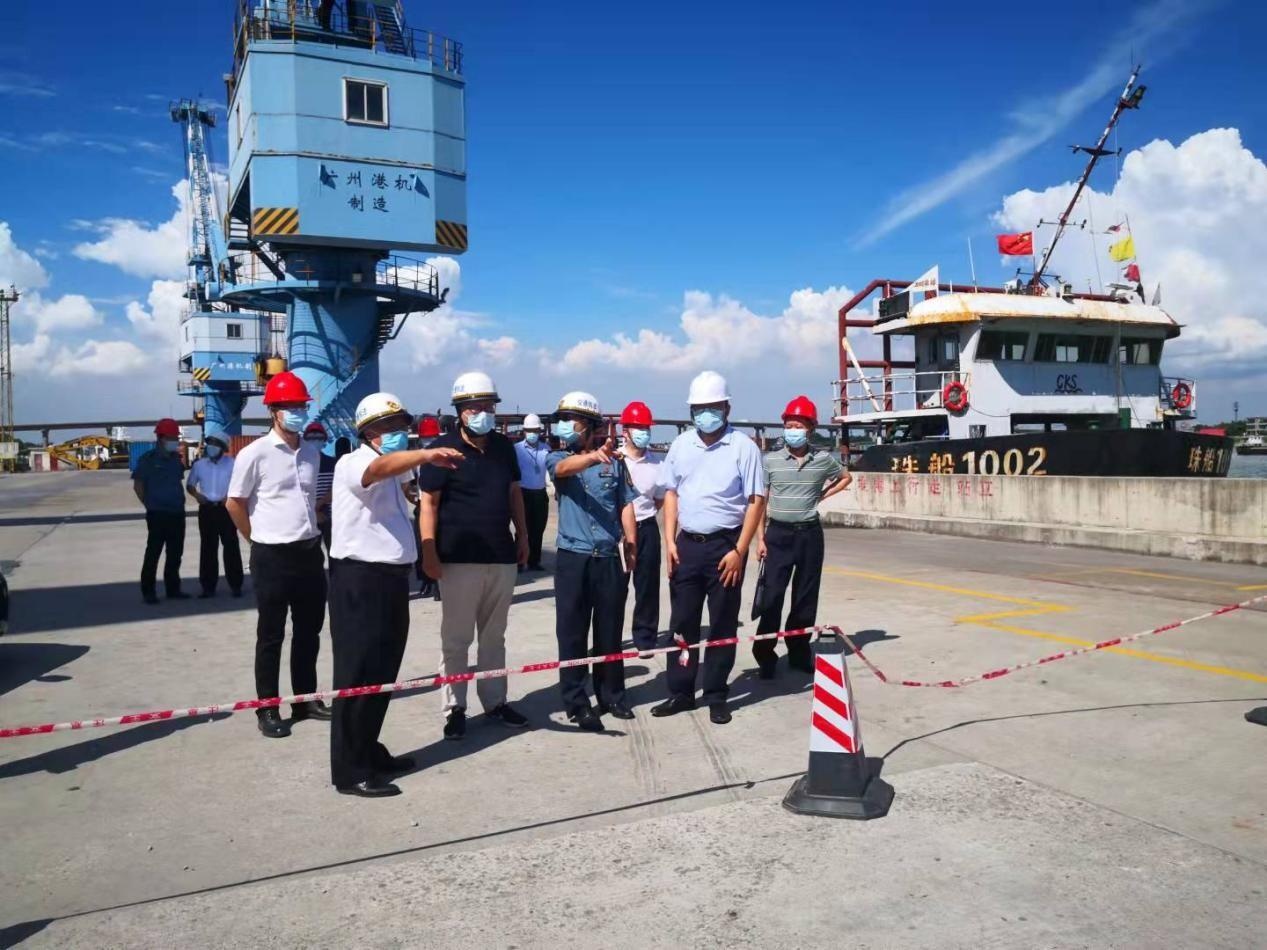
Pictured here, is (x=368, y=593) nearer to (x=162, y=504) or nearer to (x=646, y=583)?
(x=646, y=583)

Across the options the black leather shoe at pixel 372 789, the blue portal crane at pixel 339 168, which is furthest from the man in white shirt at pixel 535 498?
the blue portal crane at pixel 339 168

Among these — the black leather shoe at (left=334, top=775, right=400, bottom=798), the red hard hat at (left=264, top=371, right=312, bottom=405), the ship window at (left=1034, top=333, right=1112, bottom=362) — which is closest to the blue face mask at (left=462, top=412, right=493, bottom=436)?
the red hard hat at (left=264, top=371, right=312, bottom=405)

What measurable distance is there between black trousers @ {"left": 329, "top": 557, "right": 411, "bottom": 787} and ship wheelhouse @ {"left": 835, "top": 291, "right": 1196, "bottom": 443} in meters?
15.3

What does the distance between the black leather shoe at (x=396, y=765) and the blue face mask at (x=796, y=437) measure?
3539 millimetres

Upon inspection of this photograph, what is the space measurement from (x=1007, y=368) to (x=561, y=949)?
1818 cm

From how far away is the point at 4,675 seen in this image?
22.4 ft

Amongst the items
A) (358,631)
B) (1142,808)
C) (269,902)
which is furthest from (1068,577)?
(269,902)

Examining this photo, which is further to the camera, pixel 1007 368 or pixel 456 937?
pixel 1007 368

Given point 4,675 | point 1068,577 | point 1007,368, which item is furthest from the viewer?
point 1007,368

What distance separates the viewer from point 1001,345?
61.7ft

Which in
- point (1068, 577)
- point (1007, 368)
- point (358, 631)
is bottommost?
point (1068, 577)

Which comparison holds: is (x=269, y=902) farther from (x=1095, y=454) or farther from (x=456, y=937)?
(x=1095, y=454)

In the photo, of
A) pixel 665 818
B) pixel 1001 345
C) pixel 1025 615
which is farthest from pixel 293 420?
pixel 1001 345

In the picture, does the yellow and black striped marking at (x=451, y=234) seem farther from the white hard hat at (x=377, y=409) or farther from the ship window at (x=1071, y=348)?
the white hard hat at (x=377, y=409)
